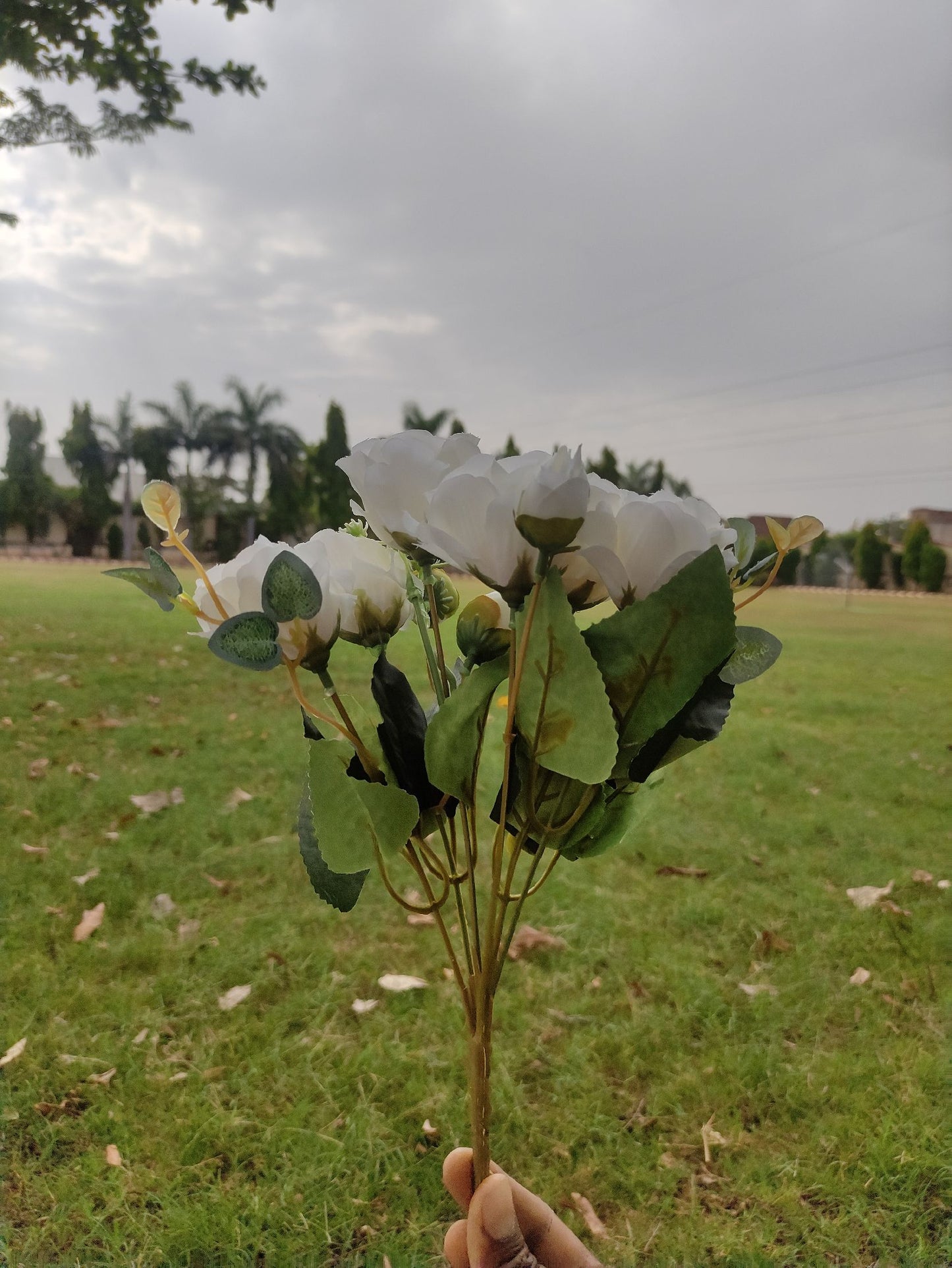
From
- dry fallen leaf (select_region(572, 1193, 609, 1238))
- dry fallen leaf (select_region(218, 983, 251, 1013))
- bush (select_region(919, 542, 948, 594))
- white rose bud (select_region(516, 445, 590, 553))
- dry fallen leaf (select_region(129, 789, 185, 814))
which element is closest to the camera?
white rose bud (select_region(516, 445, 590, 553))

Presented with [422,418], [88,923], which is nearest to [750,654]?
[88,923]

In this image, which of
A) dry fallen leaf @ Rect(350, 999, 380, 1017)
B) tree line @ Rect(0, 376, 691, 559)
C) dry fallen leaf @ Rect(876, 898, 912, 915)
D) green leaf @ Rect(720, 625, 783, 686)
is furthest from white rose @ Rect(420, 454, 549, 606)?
tree line @ Rect(0, 376, 691, 559)

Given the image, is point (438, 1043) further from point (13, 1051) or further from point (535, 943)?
point (13, 1051)

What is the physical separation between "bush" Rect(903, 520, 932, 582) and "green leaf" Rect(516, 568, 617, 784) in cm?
861

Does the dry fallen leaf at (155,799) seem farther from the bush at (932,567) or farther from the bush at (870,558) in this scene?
the bush at (870,558)

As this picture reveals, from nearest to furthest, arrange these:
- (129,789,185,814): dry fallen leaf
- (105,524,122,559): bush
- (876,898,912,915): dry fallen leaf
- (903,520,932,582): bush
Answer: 1. (876,898,912,915): dry fallen leaf
2. (129,789,185,814): dry fallen leaf
3. (903,520,932,582): bush
4. (105,524,122,559): bush

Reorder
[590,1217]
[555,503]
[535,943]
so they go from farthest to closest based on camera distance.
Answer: [535,943]
[590,1217]
[555,503]

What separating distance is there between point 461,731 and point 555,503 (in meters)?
0.12

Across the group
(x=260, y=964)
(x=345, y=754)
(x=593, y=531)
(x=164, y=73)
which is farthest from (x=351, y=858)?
(x=164, y=73)

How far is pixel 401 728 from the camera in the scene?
0.39 metres

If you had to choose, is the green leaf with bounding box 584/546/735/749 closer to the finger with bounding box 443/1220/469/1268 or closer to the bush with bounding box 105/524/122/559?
the finger with bounding box 443/1220/469/1268

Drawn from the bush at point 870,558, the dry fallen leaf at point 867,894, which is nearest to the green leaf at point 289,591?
the dry fallen leaf at point 867,894

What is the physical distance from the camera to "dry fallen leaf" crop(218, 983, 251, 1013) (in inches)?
43.3

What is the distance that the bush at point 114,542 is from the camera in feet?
27.6
